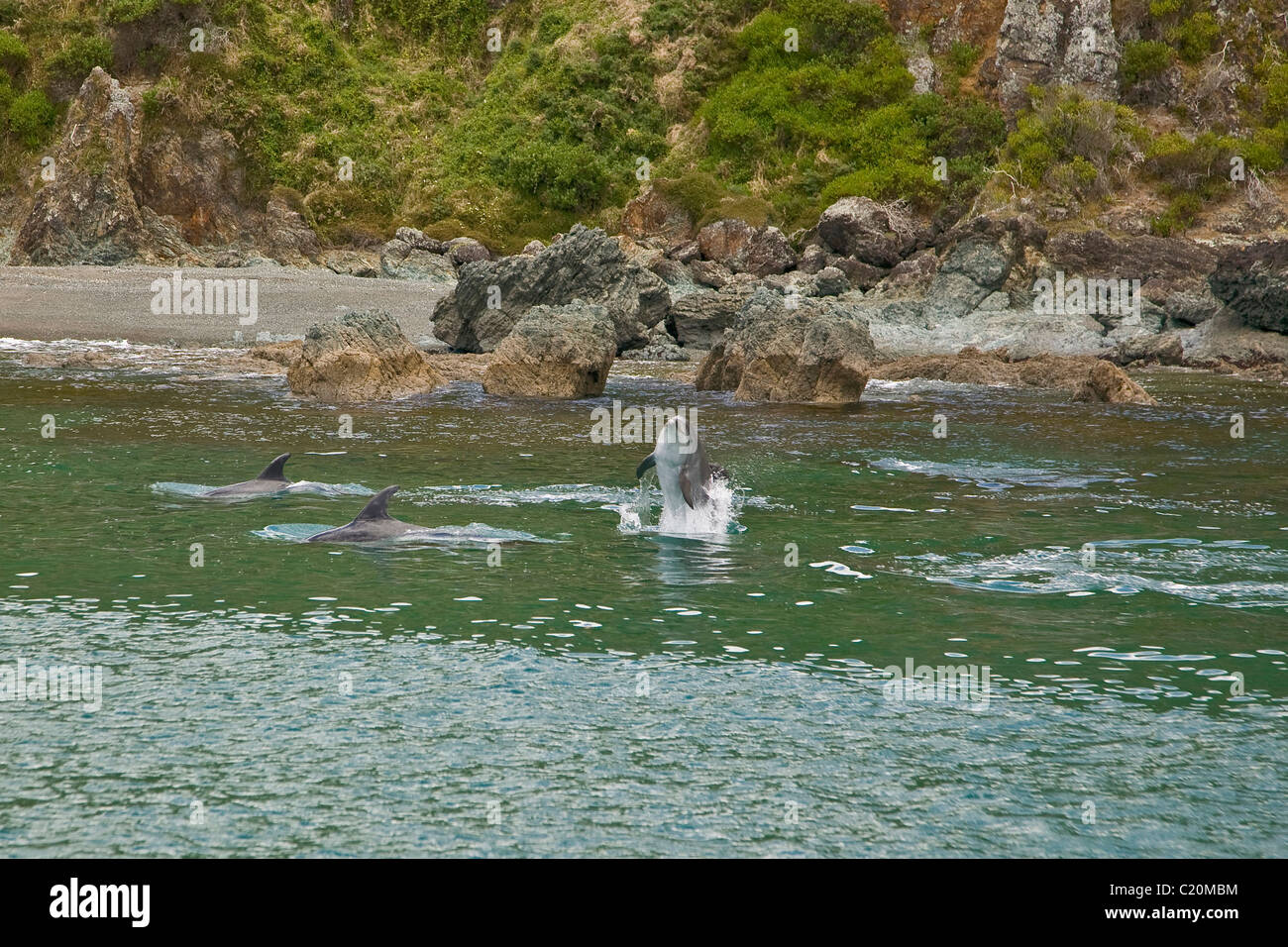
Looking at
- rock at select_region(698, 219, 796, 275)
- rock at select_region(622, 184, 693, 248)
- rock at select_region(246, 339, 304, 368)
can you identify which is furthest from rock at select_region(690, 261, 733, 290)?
rock at select_region(246, 339, 304, 368)

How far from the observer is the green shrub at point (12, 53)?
48156 millimetres

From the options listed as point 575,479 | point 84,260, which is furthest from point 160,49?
point 575,479

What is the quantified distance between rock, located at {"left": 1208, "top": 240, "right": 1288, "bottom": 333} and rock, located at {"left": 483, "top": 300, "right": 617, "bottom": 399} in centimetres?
1321

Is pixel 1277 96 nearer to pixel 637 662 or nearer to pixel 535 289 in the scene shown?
pixel 535 289

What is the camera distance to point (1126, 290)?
3262cm

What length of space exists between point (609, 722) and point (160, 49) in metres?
48.7

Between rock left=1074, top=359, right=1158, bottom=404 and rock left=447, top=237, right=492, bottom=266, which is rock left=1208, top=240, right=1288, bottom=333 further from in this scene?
rock left=447, top=237, right=492, bottom=266

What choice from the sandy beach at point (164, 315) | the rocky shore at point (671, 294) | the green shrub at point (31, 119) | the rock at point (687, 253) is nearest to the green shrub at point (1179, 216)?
the rocky shore at point (671, 294)

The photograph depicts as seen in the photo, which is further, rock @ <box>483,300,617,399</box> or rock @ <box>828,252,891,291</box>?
rock @ <box>828,252,891,291</box>

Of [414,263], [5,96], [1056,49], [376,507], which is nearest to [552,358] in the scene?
[376,507]

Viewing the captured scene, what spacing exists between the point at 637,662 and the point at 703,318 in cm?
2132

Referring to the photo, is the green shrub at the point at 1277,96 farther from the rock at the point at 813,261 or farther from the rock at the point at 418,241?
the rock at the point at 418,241

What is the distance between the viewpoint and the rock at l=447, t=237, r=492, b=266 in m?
40.0

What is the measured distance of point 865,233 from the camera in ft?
117
